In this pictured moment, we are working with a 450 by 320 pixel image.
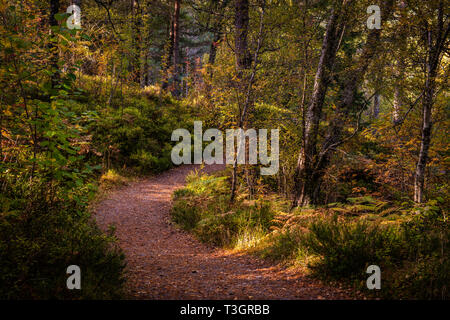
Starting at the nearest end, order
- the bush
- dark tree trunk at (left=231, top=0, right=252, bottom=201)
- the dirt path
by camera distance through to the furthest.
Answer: the bush, the dirt path, dark tree trunk at (left=231, top=0, right=252, bottom=201)

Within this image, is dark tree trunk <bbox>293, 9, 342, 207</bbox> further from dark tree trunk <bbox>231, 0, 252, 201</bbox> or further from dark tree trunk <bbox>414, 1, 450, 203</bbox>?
dark tree trunk <bbox>414, 1, 450, 203</bbox>

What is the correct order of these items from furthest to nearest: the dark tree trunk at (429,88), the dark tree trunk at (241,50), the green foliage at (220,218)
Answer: the dark tree trunk at (241,50) → the green foliage at (220,218) → the dark tree trunk at (429,88)

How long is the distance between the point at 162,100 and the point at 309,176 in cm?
1267

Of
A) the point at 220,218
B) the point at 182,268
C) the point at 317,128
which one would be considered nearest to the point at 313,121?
the point at 317,128

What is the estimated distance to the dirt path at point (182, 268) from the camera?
130 inches

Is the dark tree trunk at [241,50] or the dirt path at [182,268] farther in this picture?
the dark tree trunk at [241,50]

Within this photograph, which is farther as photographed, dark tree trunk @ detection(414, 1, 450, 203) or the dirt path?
dark tree trunk @ detection(414, 1, 450, 203)

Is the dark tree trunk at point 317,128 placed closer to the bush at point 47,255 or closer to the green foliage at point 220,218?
the green foliage at point 220,218

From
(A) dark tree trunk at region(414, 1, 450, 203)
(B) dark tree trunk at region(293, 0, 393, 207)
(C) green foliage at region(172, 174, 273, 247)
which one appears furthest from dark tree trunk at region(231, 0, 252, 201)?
(A) dark tree trunk at region(414, 1, 450, 203)

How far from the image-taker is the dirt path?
3.30m

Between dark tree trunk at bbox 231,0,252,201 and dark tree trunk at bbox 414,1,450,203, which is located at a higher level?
dark tree trunk at bbox 231,0,252,201

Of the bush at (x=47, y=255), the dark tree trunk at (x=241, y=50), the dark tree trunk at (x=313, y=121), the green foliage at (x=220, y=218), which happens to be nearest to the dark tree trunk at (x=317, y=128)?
the dark tree trunk at (x=313, y=121)
